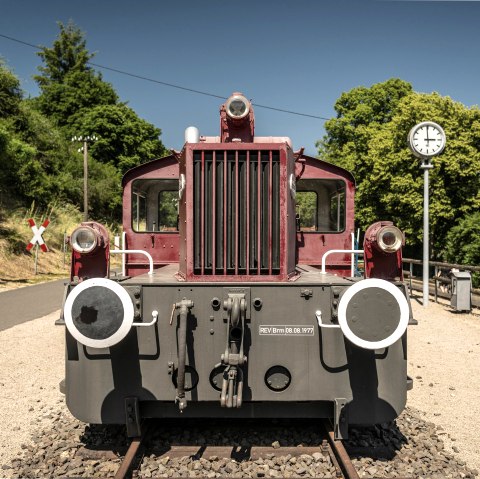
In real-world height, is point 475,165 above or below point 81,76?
below

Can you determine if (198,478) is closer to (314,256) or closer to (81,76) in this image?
(314,256)

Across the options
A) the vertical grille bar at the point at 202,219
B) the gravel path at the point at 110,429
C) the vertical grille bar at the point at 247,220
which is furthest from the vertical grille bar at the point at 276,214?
the gravel path at the point at 110,429

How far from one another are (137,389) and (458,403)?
379 cm

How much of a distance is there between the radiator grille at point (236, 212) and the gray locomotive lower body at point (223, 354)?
415mm

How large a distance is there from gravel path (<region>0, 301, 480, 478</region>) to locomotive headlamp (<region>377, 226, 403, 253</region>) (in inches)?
66.3

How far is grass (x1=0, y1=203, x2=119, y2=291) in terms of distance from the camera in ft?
59.1

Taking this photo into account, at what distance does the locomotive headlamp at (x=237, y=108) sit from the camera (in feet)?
14.5

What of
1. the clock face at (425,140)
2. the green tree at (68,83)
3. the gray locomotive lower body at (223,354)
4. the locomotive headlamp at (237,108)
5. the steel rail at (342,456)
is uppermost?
the green tree at (68,83)

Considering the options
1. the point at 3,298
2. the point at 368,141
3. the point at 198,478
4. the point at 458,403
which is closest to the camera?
the point at 198,478

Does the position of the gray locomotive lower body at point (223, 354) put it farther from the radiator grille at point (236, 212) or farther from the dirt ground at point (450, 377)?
the dirt ground at point (450, 377)

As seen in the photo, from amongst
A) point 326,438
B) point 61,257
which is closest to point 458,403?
point 326,438

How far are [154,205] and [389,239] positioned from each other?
3.31 m

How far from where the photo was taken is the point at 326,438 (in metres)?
3.96

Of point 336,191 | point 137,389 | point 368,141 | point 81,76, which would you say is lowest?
point 137,389
